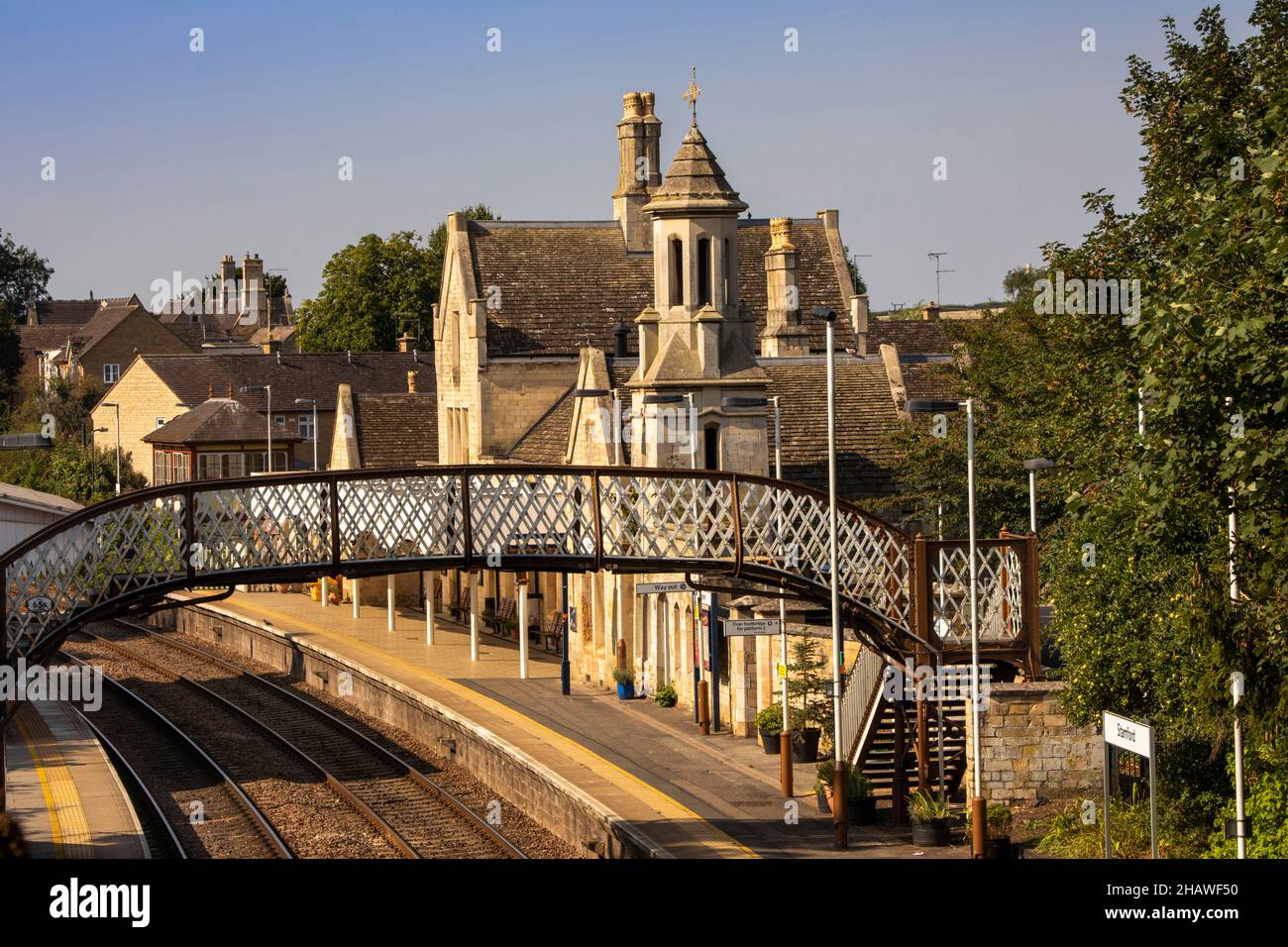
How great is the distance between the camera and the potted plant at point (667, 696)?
4153cm

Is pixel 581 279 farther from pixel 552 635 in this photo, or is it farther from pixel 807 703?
pixel 807 703

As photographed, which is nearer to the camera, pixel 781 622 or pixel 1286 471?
pixel 1286 471

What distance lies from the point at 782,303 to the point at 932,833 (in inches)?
1074

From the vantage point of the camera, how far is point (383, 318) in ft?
349

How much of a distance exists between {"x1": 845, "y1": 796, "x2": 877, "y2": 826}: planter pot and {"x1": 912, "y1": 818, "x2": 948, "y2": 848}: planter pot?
1.54 metres

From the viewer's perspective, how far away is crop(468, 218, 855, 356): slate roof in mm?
54812

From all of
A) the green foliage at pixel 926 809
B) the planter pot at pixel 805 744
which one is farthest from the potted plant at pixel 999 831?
the planter pot at pixel 805 744

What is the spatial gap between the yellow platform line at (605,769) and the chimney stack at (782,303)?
13.1 metres

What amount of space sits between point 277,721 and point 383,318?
208 ft

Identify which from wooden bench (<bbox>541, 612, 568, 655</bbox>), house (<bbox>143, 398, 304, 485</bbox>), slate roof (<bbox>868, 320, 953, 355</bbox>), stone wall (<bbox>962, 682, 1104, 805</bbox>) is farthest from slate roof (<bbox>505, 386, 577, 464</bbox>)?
stone wall (<bbox>962, 682, 1104, 805</bbox>)

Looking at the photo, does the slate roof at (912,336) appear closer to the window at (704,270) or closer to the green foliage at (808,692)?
the window at (704,270)

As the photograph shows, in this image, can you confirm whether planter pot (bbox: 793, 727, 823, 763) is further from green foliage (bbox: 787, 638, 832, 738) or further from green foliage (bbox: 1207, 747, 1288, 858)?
green foliage (bbox: 1207, 747, 1288, 858)
